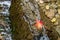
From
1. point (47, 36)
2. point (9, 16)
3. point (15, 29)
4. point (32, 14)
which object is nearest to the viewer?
point (47, 36)

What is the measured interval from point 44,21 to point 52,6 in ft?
0.83

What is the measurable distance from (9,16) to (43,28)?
3.05 ft

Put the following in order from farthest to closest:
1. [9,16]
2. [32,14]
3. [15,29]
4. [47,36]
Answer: [9,16], [15,29], [32,14], [47,36]

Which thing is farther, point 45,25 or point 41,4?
point 41,4

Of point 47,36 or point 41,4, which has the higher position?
point 41,4

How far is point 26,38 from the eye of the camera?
2.60 m

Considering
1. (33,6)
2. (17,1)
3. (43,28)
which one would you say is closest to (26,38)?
(43,28)

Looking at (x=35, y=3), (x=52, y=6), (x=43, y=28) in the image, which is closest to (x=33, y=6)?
(x=35, y=3)

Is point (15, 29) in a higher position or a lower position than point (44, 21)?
lower

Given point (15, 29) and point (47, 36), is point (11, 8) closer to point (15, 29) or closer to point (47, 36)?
point (15, 29)

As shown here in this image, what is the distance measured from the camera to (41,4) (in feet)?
9.00

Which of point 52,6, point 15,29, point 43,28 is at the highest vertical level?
point 52,6

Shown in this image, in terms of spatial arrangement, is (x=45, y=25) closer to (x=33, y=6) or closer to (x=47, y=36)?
(x=47, y=36)

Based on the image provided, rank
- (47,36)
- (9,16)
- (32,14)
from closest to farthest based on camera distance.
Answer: (47,36) → (32,14) → (9,16)
